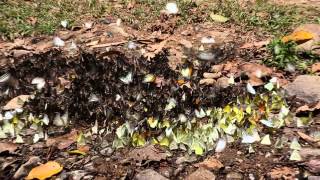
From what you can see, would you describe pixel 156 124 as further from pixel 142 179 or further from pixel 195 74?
pixel 195 74

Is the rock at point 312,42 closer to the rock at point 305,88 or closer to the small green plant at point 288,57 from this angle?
the small green plant at point 288,57

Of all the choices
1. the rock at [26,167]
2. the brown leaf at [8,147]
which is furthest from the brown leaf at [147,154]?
the brown leaf at [8,147]

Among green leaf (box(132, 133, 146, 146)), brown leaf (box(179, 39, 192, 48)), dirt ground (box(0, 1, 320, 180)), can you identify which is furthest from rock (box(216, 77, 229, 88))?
green leaf (box(132, 133, 146, 146))

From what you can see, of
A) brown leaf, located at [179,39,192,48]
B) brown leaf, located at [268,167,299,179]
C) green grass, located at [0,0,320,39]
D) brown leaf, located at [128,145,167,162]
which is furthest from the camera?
green grass, located at [0,0,320,39]

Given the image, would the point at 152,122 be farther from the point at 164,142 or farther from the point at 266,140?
the point at 266,140

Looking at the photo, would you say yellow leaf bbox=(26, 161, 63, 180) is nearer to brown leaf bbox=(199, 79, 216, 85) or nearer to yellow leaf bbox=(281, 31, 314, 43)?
brown leaf bbox=(199, 79, 216, 85)

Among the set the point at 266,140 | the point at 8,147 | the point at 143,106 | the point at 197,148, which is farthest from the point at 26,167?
the point at 266,140

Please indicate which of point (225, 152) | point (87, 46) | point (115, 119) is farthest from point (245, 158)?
point (87, 46)
